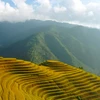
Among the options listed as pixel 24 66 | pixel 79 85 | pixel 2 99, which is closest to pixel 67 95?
pixel 79 85

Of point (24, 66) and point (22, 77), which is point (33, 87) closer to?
point (22, 77)

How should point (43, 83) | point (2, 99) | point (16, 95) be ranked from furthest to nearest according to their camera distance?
point (43, 83)
point (16, 95)
point (2, 99)

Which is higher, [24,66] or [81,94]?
[24,66]

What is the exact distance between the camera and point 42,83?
49969 mm

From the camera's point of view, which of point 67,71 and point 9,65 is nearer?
point 9,65

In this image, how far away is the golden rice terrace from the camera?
141ft

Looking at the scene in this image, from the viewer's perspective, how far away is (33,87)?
154 ft

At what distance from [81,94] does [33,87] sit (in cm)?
988

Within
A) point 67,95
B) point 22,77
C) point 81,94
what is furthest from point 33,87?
point 81,94

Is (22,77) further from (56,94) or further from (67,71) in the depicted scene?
(67,71)

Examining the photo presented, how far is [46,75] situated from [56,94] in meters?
5.98

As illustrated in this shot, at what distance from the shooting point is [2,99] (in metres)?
35.9

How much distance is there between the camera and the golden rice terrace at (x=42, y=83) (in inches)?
1686

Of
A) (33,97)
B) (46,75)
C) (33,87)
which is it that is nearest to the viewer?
(33,97)
